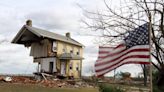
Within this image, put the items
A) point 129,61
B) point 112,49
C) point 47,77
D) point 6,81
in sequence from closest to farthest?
point 129,61, point 112,49, point 6,81, point 47,77

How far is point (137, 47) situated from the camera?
418 inches

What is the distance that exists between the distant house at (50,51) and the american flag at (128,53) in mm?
35344

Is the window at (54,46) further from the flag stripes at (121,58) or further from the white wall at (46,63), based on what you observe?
the flag stripes at (121,58)

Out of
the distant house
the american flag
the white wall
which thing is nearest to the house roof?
the distant house

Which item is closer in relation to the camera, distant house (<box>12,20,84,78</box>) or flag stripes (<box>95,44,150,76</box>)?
flag stripes (<box>95,44,150,76</box>)

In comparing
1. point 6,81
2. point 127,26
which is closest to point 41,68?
point 6,81

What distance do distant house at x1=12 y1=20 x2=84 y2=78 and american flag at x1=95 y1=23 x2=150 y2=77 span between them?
A: 116 ft

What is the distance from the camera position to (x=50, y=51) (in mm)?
48312

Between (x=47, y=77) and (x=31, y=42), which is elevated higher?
(x=31, y=42)

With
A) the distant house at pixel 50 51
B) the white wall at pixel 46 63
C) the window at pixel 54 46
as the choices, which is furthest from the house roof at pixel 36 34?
the white wall at pixel 46 63

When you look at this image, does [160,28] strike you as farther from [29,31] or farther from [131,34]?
[29,31]

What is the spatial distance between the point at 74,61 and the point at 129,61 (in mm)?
41140

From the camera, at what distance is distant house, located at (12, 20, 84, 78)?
47.9 m

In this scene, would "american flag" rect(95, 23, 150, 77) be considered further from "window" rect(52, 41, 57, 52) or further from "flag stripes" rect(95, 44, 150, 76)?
"window" rect(52, 41, 57, 52)
